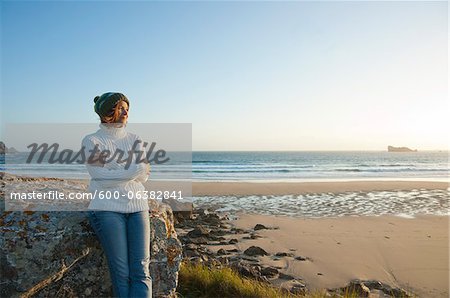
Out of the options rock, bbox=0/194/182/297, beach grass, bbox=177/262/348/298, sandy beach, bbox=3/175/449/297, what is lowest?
sandy beach, bbox=3/175/449/297

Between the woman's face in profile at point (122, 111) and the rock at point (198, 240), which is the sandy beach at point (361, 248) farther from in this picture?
the woman's face in profile at point (122, 111)

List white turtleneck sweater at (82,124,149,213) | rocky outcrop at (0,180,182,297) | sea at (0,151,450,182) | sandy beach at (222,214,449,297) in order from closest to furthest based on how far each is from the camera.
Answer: rocky outcrop at (0,180,182,297) < white turtleneck sweater at (82,124,149,213) < sandy beach at (222,214,449,297) < sea at (0,151,450,182)

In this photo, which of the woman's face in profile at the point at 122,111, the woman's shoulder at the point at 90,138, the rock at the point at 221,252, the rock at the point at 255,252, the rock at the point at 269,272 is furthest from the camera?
the rock at the point at 221,252

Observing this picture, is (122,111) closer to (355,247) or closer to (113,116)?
(113,116)

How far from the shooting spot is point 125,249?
3424 mm

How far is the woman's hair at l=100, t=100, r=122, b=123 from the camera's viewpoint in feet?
12.3

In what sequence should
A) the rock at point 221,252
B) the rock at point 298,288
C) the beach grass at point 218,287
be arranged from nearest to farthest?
the beach grass at point 218,287
the rock at point 298,288
the rock at point 221,252

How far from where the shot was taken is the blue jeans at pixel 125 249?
11.1 feet

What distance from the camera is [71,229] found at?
11.6 ft

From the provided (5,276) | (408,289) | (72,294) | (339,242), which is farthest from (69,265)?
(339,242)

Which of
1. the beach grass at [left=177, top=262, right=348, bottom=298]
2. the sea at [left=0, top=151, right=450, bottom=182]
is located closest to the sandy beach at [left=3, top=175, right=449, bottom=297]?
the beach grass at [left=177, top=262, right=348, bottom=298]

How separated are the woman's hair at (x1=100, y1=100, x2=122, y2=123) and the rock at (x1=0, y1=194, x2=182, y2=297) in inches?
38.0

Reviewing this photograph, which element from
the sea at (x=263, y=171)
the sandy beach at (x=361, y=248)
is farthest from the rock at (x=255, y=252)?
the sea at (x=263, y=171)

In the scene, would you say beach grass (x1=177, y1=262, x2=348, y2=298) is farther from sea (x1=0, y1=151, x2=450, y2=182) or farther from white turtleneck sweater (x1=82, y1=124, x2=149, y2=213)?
sea (x1=0, y1=151, x2=450, y2=182)
